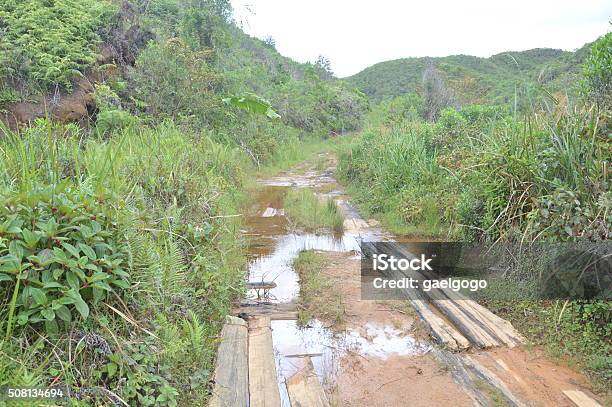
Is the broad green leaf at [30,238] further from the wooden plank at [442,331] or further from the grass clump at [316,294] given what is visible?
the wooden plank at [442,331]

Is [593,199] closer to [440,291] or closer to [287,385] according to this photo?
[440,291]

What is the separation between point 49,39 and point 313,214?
6169mm

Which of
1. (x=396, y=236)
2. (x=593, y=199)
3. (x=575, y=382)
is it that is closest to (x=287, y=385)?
(x=575, y=382)

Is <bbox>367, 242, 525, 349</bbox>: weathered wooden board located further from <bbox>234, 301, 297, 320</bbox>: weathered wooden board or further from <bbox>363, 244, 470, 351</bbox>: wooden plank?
<bbox>234, 301, 297, 320</bbox>: weathered wooden board

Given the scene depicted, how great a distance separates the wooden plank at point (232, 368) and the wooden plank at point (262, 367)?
0.05 meters

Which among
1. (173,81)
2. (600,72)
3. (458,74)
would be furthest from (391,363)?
(458,74)

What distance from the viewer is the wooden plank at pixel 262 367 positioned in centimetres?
293

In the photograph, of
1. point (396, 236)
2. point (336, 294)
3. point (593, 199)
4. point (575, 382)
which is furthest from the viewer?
point (396, 236)

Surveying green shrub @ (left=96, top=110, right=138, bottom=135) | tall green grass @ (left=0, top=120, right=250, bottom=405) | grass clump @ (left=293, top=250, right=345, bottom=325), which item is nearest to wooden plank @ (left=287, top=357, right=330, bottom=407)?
tall green grass @ (left=0, top=120, right=250, bottom=405)

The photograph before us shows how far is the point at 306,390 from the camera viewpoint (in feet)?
10.1

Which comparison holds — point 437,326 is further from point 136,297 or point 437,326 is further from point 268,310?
point 136,297

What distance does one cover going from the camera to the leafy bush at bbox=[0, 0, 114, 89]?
8094 millimetres

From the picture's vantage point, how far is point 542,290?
414 centimetres

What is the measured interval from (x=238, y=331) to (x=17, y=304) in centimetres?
190
